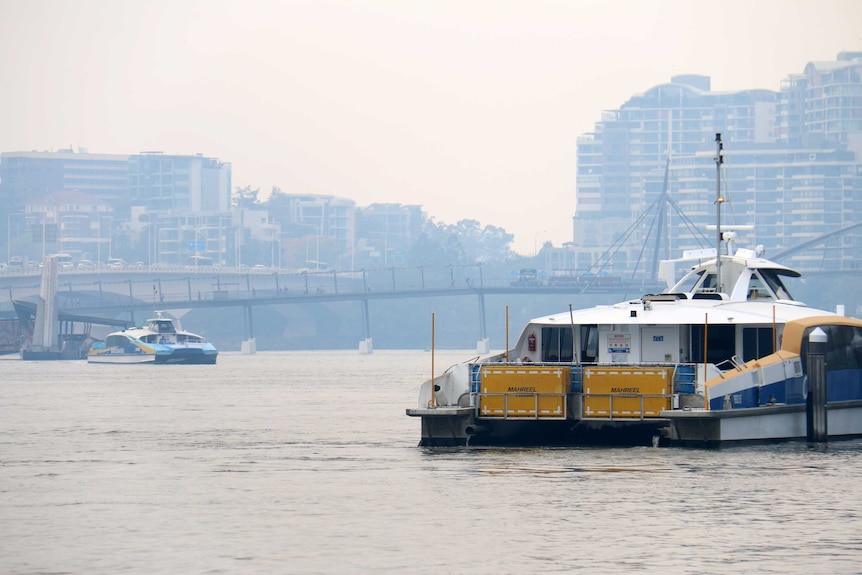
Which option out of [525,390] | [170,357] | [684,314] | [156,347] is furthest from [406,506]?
[156,347]

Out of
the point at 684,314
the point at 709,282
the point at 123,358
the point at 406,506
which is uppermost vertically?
the point at 709,282

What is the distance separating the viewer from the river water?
2570 centimetres

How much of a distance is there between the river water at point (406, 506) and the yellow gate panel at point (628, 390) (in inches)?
42.4

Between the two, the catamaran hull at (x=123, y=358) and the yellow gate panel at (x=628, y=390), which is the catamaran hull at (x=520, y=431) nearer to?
the yellow gate panel at (x=628, y=390)

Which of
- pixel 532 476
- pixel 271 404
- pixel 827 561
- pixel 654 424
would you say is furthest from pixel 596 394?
pixel 271 404

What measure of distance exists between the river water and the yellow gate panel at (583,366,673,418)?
42.4 inches

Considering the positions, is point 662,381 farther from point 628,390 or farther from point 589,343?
point 589,343

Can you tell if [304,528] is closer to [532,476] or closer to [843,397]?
[532,476]

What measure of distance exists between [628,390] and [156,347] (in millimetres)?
111334

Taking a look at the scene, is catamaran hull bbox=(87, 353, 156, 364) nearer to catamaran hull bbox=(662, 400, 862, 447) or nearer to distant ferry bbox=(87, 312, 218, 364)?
distant ferry bbox=(87, 312, 218, 364)

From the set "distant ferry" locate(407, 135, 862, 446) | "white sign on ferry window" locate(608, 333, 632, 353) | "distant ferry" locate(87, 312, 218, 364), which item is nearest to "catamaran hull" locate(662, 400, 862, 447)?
"distant ferry" locate(407, 135, 862, 446)

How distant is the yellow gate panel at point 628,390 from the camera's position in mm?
38375

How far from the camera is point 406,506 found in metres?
31.2

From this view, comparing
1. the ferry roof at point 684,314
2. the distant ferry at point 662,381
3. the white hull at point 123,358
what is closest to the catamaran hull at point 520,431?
the distant ferry at point 662,381
